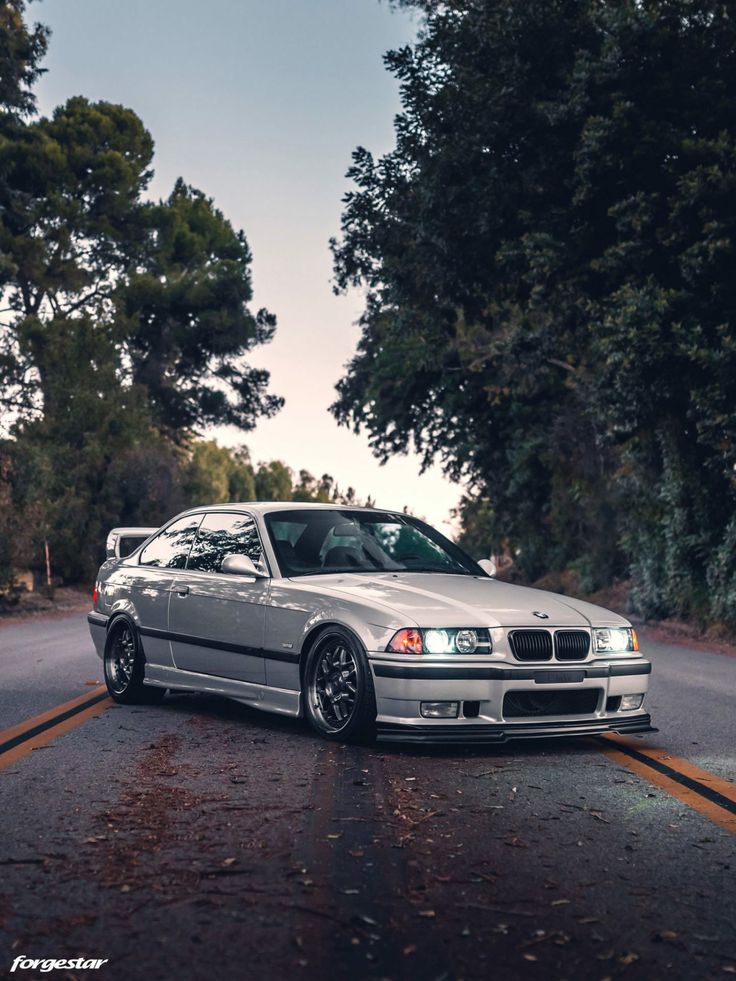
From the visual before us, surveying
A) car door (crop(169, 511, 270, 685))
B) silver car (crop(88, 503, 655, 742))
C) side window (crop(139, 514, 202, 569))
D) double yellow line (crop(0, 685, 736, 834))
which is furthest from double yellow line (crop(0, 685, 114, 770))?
side window (crop(139, 514, 202, 569))

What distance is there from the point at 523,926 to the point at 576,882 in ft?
1.93

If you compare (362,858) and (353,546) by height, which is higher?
(353,546)

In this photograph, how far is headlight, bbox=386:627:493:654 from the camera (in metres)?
6.96

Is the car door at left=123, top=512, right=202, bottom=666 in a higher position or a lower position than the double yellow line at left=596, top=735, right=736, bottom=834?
higher

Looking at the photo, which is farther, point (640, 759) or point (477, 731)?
point (640, 759)

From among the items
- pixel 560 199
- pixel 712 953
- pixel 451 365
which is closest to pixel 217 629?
pixel 712 953

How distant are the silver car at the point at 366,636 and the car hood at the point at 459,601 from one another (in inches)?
0.5

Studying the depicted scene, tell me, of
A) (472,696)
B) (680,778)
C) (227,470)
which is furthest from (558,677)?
(227,470)

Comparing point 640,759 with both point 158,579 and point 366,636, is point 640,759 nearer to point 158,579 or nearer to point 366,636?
point 366,636

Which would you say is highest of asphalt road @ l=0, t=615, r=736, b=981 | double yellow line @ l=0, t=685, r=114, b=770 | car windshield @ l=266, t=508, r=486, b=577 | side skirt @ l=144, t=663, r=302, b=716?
car windshield @ l=266, t=508, r=486, b=577

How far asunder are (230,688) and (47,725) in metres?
1.22

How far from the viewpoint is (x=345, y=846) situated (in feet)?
16.0

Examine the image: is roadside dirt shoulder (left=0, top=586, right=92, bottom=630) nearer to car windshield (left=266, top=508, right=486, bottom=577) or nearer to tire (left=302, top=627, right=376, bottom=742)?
car windshield (left=266, top=508, right=486, bottom=577)

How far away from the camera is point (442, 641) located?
6988 mm
